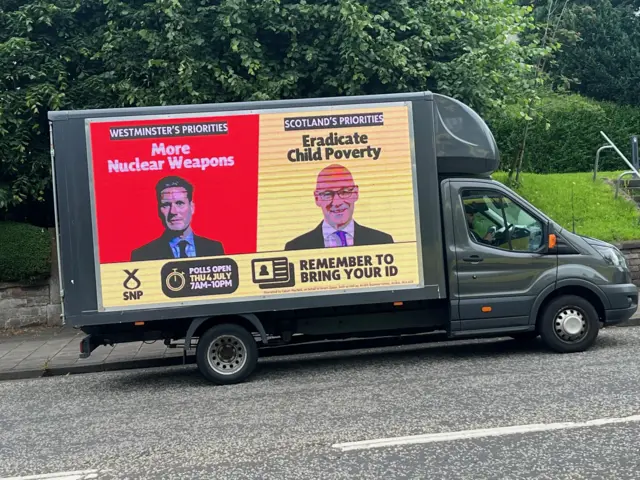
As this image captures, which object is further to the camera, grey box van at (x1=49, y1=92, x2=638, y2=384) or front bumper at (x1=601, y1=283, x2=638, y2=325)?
front bumper at (x1=601, y1=283, x2=638, y2=325)

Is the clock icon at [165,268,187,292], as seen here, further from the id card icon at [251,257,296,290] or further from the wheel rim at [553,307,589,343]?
the wheel rim at [553,307,589,343]

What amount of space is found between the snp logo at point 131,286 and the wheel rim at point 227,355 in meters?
1.06

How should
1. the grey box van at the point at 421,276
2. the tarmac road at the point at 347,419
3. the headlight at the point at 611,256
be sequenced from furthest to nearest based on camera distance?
the headlight at the point at 611,256, the grey box van at the point at 421,276, the tarmac road at the point at 347,419

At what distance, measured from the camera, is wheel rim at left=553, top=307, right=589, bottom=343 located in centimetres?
784

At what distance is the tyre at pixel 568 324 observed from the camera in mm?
7836

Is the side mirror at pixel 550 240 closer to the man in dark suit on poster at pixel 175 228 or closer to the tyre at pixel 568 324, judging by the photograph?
the tyre at pixel 568 324

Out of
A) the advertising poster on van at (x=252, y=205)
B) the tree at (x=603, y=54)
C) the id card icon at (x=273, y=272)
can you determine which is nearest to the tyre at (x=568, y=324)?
the advertising poster on van at (x=252, y=205)

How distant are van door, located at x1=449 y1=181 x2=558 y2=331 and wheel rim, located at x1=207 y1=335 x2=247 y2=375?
2.56 meters

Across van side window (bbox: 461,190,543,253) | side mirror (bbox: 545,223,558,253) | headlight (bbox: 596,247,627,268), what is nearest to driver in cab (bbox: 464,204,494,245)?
van side window (bbox: 461,190,543,253)

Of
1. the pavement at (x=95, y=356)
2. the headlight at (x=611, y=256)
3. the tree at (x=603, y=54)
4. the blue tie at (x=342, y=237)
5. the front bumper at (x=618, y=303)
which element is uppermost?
the tree at (x=603, y=54)

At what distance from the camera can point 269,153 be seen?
7266mm

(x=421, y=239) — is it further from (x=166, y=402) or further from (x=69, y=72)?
(x=69, y=72)

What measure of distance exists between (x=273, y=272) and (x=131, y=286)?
155 cm

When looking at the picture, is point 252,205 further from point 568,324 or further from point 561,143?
point 561,143
